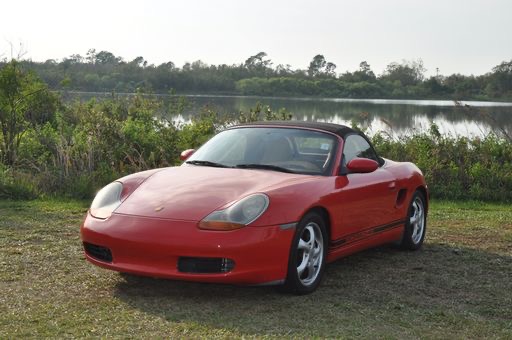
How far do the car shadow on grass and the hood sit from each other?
0.63 m

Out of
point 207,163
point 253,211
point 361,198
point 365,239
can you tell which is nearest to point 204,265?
point 253,211

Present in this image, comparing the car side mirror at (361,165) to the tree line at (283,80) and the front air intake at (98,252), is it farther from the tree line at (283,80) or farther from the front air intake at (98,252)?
the tree line at (283,80)

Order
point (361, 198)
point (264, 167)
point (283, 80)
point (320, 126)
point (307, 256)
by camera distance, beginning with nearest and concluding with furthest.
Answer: point (307, 256) < point (264, 167) < point (361, 198) < point (320, 126) < point (283, 80)

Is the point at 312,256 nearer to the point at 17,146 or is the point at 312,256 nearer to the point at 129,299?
the point at 129,299

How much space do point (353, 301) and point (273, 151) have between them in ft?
5.44

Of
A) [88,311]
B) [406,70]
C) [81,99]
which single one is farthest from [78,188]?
[406,70]

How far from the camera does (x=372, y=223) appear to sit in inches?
281

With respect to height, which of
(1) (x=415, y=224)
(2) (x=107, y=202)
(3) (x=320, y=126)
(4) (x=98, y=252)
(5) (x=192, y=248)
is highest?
(3) (x=320, y=126)

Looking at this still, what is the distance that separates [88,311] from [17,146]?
890 centimetres

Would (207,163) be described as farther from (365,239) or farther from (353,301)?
(353,301)

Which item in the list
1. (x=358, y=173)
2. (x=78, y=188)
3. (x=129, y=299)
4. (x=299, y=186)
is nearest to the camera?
(x=129, y=299)

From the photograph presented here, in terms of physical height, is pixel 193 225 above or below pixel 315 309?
above

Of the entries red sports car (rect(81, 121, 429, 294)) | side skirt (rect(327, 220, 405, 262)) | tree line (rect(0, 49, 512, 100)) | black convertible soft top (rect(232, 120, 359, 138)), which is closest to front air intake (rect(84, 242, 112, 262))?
red sports car (rect(81, 121, 429, 294))

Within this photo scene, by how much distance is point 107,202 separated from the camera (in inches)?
243
